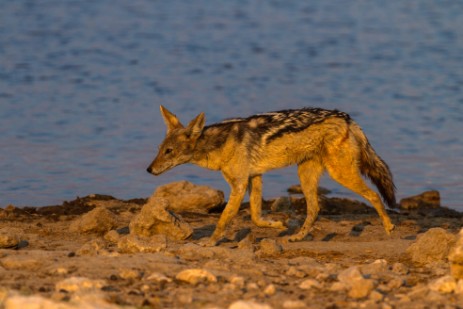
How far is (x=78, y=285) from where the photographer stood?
8.20m

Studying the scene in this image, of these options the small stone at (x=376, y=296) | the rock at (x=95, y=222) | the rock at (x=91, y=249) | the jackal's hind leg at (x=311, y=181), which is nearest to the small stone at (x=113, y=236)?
the rock at (x=95, y=222)

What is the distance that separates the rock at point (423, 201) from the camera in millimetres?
14836

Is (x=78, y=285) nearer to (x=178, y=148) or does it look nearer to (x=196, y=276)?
(x=196, y=276)

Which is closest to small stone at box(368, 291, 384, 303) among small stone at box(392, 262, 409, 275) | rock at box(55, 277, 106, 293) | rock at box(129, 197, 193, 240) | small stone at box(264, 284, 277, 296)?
small stone at box(264, 284, 277, 296)

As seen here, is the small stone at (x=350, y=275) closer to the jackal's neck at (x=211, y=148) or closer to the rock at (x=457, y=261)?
the rock at (x=457, y=261)

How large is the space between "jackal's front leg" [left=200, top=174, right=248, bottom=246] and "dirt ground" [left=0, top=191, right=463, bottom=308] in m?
0.21

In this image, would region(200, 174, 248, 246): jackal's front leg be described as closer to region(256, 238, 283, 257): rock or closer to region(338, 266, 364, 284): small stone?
region(256, 238, 283, 257): rock

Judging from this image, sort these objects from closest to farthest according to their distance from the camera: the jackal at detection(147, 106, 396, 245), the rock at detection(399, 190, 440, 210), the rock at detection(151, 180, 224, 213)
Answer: the jackal at detection(147, 106, 396, 245) → the rock at detection(151, 180, 224, 213) → the rock at detection(399, 190, 440, 210)

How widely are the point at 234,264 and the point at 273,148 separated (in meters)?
2.93

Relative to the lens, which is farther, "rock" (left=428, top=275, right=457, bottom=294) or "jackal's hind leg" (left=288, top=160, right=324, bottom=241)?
"jackal's hind leg" (left=288, top=160, right=324, bottom=241)

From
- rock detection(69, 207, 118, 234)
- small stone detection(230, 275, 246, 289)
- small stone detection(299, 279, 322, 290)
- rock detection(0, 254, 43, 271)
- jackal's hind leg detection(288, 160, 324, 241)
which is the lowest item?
small stone detection(299, 279, 322, 290)

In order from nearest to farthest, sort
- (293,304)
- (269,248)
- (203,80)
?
(293,304) < (269,248) < (203,80)

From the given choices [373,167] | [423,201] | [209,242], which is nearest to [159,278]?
[209,242]

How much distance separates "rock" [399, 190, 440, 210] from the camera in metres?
14.8
